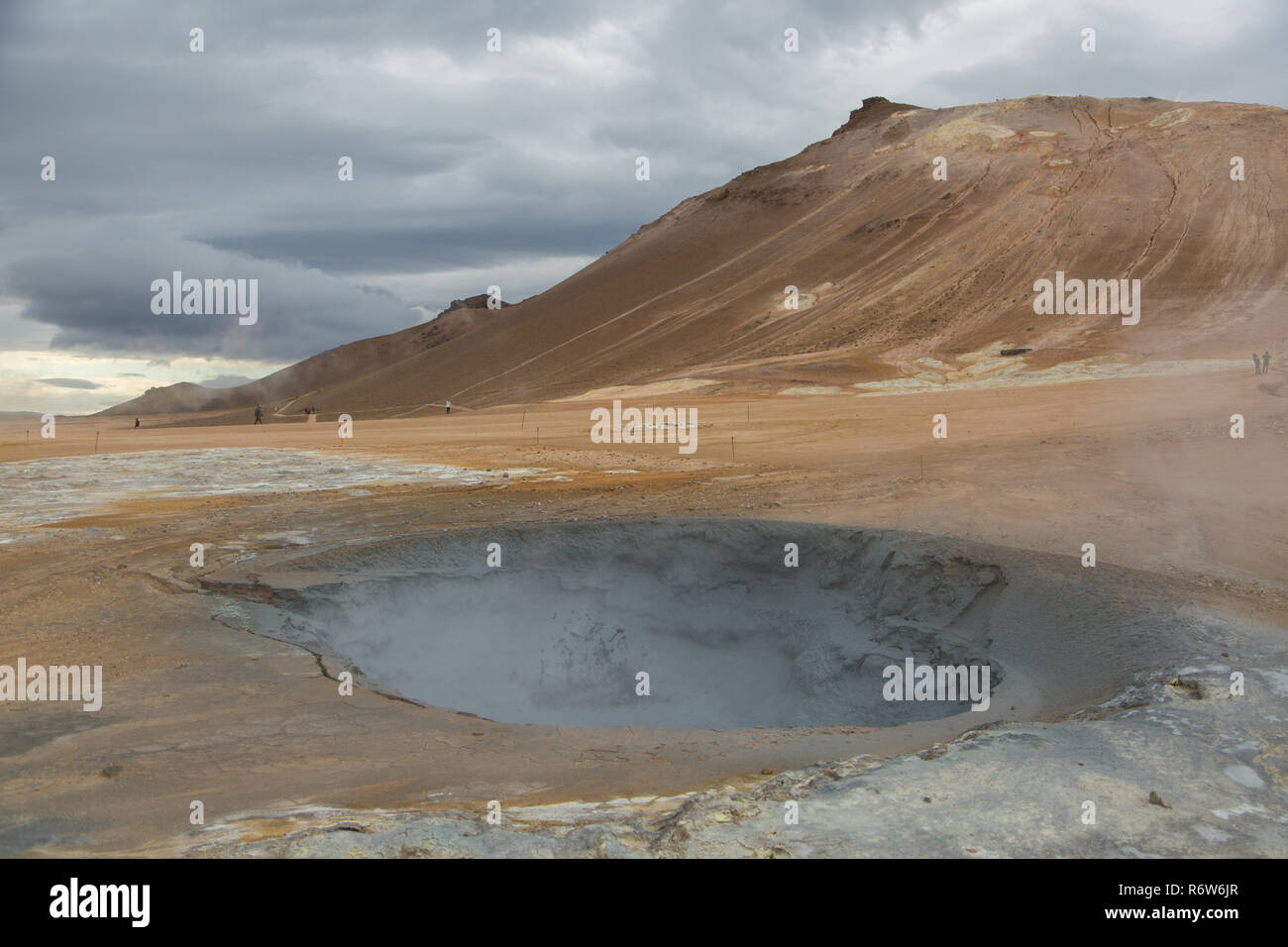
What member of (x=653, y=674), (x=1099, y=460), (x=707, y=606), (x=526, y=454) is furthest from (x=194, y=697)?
(x=526, y=454)
